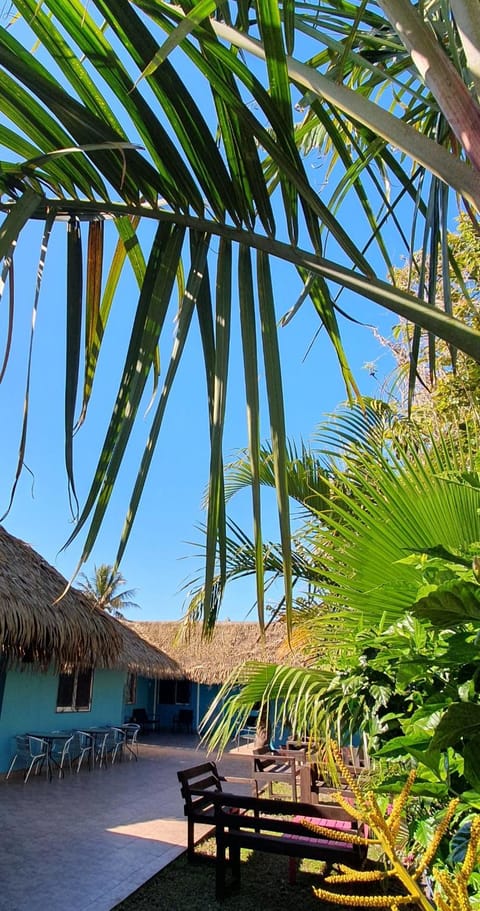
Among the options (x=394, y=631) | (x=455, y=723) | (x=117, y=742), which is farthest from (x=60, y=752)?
(x=455, y=723)

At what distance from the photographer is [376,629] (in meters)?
1.30

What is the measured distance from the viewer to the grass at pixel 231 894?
4020 mm

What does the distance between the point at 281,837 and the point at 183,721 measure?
13.7 metres

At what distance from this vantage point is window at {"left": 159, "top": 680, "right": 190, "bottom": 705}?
57.1ft

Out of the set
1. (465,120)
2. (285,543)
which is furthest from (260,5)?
(285,543)

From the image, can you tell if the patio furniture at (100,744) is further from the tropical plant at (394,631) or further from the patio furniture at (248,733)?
the tropical plant at (394,631)

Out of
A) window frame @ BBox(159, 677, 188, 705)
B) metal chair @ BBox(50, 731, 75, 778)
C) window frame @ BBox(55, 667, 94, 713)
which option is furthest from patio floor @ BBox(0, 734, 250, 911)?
window frame @ BBox(159, 677, 188, 705)

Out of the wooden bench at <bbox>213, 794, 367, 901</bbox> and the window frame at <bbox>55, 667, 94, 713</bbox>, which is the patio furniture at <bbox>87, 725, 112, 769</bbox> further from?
the wooden bench at <bbox>213, 794, 367, 901</bbox>

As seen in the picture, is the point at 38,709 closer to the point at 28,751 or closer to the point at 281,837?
the point at 28,751

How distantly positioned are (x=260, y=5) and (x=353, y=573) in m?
1.00

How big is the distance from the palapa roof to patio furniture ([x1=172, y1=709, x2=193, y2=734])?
758 cm

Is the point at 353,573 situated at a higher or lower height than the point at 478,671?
higher

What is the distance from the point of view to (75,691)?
446 inches

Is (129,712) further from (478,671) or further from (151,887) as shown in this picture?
(478,671)
